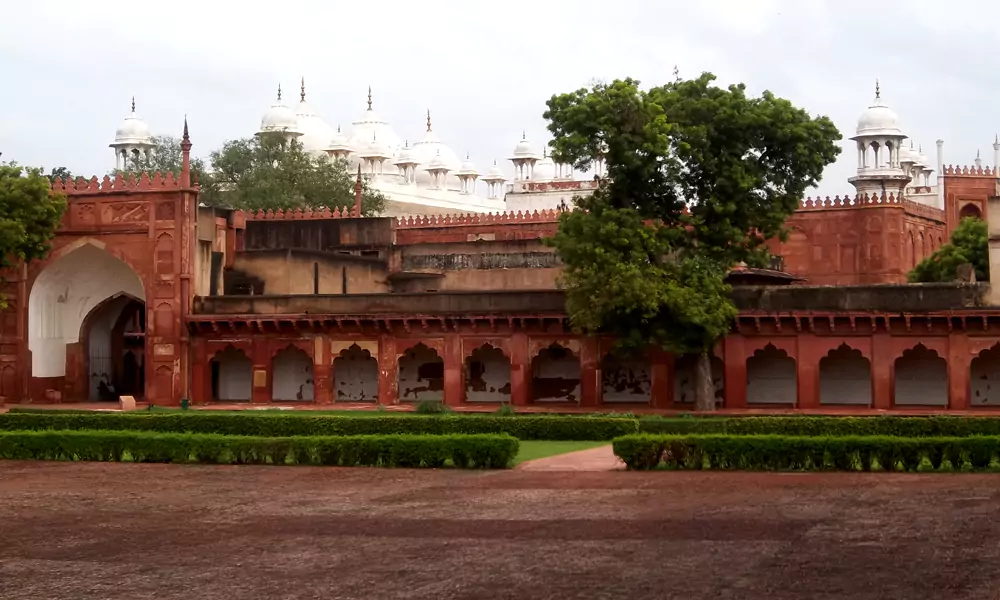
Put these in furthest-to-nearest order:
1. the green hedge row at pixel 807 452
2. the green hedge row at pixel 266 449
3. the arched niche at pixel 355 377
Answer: the arched niche at pixel 355 377, the green hedge row at pixel 266 449, the green hedge row at pixel 807 452

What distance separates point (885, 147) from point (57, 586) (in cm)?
4395

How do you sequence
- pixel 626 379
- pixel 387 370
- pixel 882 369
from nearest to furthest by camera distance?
1. pixel 882 369
2. pixel 626 379
3. pixel 387 370

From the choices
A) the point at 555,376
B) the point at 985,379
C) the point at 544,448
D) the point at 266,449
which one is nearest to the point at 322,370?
the point at 555,376

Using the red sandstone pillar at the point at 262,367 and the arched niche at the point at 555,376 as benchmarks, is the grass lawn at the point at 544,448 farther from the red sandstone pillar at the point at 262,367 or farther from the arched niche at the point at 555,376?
the red sandstone pillar at the point at 262,367

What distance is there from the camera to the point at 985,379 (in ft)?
102

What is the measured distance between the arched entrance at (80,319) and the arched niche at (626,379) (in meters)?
10.8

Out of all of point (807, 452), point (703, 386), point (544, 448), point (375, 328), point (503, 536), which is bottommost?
point (503, 536)

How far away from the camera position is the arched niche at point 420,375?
111 feet

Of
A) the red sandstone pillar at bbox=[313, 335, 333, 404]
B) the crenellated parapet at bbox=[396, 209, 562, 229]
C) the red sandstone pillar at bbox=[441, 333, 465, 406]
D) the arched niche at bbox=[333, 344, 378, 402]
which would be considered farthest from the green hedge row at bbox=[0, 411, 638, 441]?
the crenellated parapet at bbox=[396, 209, 562, 229]

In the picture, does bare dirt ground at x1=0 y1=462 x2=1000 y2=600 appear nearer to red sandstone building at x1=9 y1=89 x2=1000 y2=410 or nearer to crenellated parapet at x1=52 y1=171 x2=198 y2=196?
red sandstone building at x1=9 y1=89 x2=1000 y2=410

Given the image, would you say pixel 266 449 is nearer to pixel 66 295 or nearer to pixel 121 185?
pixel 121 185

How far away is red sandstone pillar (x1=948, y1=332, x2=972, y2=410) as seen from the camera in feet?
98.3

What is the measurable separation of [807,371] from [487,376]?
7.38 metres

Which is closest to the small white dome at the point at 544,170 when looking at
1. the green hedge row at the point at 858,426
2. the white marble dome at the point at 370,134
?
the white marble dome at the point at 370,134
